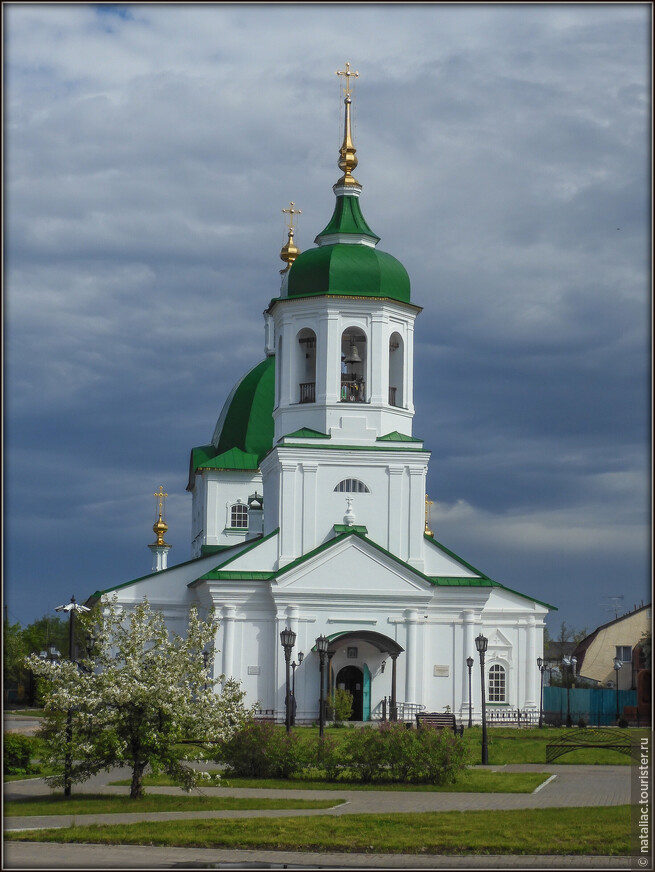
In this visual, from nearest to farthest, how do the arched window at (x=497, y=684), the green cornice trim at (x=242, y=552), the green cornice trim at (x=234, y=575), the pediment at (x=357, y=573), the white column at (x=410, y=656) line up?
the white column at (x=410, y=656), the pediment at (x=357, y=573), the green cornice trim at (x=234, y=575), the green cornice trim at (x=242, y=552), the arched window at (x=497, y=684)

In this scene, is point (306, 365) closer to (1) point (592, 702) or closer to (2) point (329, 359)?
(2) point (329, 359)

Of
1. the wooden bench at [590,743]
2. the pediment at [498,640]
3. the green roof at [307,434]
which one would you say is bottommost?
the wooden bench at [590,743]

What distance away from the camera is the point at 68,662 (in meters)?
23.1

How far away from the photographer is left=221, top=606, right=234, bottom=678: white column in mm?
44000

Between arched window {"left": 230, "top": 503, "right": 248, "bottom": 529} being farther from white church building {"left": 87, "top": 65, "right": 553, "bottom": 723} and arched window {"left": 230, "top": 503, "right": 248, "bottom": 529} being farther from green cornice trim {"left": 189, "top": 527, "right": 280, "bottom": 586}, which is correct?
green cornice trim {"left": 189, "top": 527, "right": 280, "bottom": 586}

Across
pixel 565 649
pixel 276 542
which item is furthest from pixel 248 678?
pixel 565 649

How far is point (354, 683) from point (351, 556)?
13.8 ft

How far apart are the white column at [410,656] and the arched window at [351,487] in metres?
4.52

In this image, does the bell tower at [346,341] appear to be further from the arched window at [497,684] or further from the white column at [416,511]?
the arched window at [497,684]

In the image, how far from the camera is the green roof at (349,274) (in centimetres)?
4653

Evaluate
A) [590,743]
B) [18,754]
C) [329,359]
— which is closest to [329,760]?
[18,754]

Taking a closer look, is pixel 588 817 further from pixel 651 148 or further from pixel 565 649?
pixel 565 649

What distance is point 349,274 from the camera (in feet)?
153

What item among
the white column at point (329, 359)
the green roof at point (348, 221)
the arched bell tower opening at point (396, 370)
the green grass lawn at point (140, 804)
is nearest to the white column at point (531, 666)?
the arched bell tower opening at point (396, 370)
